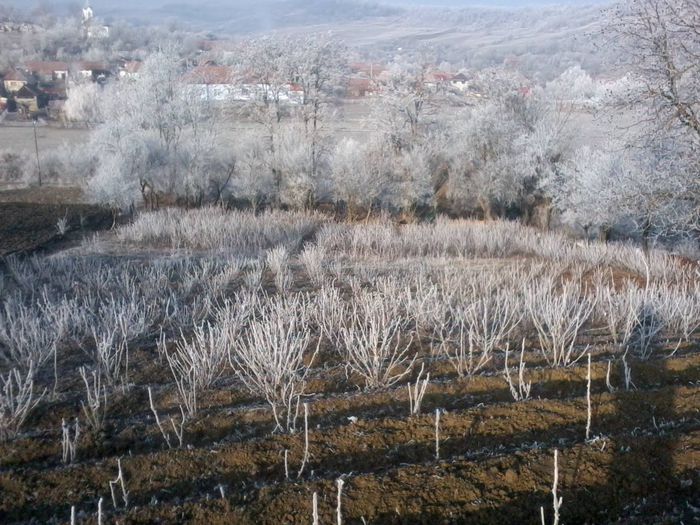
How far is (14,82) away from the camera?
145ft

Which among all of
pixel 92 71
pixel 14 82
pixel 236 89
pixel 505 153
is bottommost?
pixel 505 153

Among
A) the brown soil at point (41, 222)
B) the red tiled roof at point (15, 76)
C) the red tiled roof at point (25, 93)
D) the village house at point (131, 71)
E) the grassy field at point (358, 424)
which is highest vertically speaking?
the red tiled roof at point (15, 76)

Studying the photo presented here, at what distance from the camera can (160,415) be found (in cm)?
457

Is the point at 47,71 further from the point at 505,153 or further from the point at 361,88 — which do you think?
the point at 505,153

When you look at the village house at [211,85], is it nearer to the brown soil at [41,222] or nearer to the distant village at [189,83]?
the distant village at [189,83]

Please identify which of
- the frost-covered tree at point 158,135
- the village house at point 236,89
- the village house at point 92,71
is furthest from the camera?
the village house at point 92,71

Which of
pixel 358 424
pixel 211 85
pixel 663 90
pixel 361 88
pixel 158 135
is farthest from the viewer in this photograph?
pixel 361 88

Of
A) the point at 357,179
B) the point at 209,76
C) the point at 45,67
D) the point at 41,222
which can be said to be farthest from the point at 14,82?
the point at 41,222

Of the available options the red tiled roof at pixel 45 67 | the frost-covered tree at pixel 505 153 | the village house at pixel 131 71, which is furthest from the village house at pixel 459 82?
the red tiled roof at pixel 45 67

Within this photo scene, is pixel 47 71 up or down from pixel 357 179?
up

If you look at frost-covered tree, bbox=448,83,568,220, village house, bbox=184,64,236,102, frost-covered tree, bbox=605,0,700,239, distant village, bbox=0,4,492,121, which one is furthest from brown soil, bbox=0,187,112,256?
frost-covered tree, bbox=448,83,568,220

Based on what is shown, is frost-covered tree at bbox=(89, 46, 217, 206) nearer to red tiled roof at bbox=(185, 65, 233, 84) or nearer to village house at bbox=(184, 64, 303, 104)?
village house at bbox=(184, 64, 303, 104)

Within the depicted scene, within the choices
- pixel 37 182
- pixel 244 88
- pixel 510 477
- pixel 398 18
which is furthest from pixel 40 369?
pixel 398 18

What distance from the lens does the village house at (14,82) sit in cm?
4259
